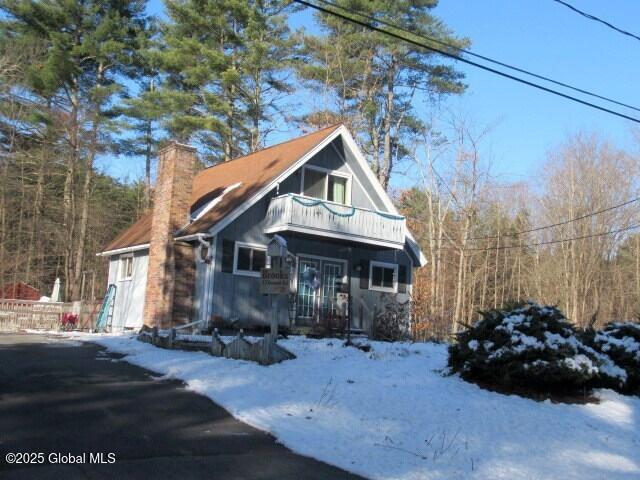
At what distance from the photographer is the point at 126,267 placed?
2311 centimetres

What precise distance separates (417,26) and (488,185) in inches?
391

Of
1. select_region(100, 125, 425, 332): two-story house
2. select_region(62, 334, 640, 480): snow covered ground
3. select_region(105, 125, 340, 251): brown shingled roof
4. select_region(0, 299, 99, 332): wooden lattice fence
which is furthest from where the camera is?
select_region(0, 299, 99, 332): wooden lattice fence

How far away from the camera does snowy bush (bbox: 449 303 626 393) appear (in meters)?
9.85

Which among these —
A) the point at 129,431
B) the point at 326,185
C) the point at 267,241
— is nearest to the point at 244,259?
the point at 267,241

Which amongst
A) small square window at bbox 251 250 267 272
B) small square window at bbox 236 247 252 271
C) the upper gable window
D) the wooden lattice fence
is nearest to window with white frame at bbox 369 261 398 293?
the upper gable window

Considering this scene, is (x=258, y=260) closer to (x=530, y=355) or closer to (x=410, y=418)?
(x=530, y=355)

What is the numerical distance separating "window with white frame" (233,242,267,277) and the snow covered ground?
7092 mm

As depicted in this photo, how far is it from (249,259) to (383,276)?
5.16m

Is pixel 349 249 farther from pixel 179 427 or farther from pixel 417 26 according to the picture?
pixel 417 26

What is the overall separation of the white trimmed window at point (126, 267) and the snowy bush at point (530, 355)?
47.8 ft

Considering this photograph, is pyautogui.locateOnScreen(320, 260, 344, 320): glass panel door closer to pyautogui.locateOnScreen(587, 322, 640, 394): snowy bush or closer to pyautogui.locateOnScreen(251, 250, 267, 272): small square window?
pyautogui.locateOnScreen(251, 250, 267, 272): small square window

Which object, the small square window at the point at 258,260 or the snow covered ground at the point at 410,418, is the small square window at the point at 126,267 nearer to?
the small square window at the point at 258,260

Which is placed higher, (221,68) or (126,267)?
(221,68)

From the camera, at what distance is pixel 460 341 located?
1108cm
